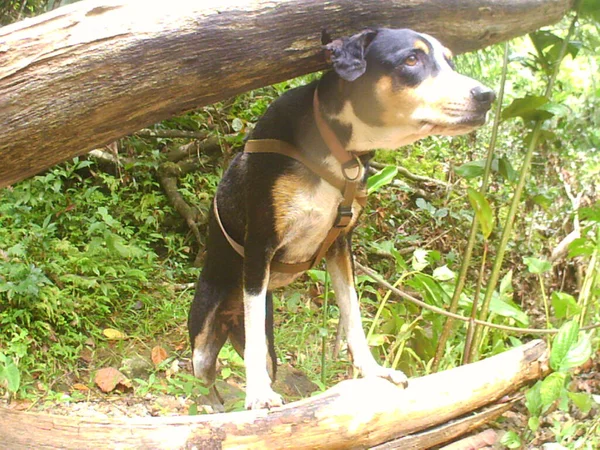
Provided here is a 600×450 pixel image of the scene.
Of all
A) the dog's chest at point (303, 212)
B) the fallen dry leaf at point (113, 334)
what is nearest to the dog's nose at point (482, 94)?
the dog's chest at point (303, 212)

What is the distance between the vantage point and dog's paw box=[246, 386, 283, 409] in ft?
7.76

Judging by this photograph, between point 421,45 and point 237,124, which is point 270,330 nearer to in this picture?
point 421,45

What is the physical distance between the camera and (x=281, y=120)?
2.60 meters

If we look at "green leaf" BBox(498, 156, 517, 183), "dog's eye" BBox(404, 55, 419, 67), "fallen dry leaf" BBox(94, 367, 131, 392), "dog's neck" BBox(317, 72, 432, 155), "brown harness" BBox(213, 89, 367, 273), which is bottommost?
"fallen dry leaf" BBox(94, 367, 131, 392)

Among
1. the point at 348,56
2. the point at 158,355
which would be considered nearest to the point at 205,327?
the point at 158,355

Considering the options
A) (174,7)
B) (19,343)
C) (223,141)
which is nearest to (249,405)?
(174,7)

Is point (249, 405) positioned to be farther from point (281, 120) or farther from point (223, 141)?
point (223, 141)

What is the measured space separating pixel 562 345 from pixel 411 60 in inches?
61.0

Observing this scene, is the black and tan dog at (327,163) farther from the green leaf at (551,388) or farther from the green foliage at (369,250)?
the green leaf at (551,388)

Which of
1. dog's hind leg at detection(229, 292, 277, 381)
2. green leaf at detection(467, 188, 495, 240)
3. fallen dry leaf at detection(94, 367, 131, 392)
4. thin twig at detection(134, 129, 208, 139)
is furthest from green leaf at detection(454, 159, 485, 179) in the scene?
thin twig at detection(134, 129, 208, 139)

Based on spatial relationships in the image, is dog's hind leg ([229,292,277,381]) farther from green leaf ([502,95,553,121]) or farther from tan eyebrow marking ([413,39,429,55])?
green leaf ([502,95,553,121])

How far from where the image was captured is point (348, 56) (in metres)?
2.26

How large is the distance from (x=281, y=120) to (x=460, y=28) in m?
1.03

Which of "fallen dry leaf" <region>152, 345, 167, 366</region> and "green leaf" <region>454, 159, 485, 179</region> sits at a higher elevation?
"green leaf" <region>454, 159, 485, 179</region>
